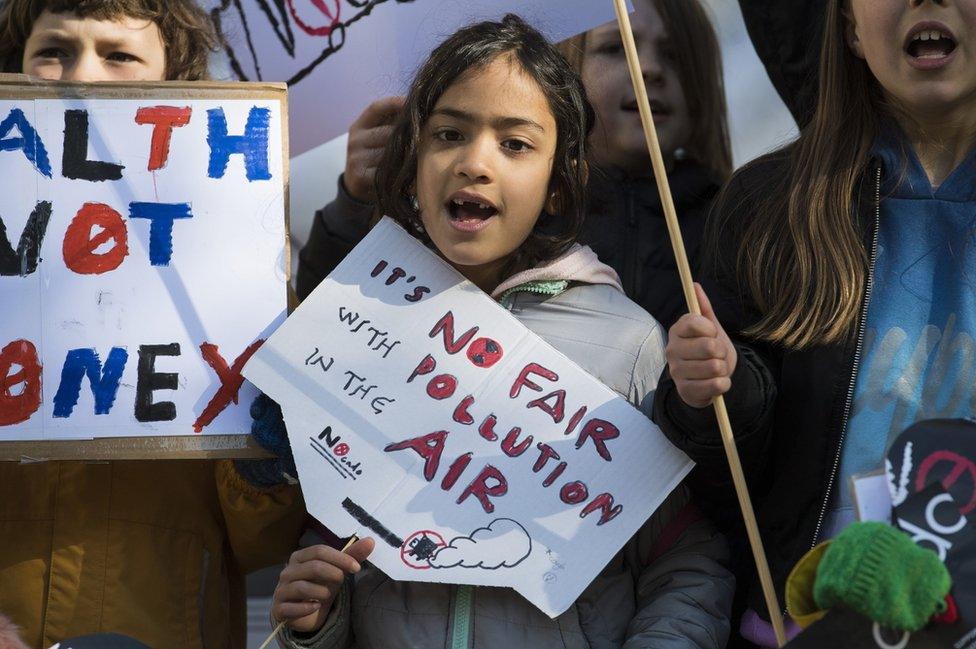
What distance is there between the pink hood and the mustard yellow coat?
557 mm

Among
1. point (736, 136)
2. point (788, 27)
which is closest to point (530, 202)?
point (788, 27)

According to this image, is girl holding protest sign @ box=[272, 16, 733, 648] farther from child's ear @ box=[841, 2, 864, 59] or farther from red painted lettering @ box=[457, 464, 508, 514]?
child's ear @ box=[841, 2, 864, 59]

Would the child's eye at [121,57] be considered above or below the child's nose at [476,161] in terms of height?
above

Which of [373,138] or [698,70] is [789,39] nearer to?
[698,70]

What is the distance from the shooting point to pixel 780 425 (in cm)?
215

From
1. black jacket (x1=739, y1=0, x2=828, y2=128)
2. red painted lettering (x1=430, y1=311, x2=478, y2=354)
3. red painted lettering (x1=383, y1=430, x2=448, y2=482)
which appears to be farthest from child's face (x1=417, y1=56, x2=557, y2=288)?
black jacket (x1=739, y1=0, x2=828, y2=128)

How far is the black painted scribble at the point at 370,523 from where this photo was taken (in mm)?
2119

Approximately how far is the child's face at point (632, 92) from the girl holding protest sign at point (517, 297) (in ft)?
1.22

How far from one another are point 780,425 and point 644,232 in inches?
27.1

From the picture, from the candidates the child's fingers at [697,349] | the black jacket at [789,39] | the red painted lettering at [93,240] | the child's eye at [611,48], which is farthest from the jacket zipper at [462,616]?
the child's eye at [611,48]

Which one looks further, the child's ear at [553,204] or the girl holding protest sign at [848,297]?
the child's ear at [553,204]

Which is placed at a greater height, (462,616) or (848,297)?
(848,297)

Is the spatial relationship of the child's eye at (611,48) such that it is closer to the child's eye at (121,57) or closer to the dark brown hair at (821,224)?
the dark brown hair at (821,224)

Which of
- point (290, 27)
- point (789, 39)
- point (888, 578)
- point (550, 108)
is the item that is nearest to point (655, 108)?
point (789, 39)
